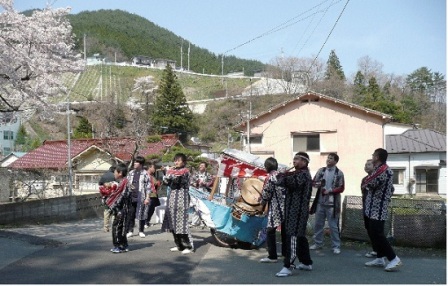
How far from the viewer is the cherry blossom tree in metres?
12.1

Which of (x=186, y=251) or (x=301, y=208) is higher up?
(x=301, y=208)

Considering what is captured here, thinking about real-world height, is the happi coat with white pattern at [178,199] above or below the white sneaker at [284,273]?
above

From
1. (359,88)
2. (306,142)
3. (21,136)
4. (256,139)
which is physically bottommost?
(306,142)

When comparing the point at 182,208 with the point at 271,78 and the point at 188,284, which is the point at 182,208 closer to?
the point at 188,284

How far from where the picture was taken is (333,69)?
58.2 metres

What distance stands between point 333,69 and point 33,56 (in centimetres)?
4976

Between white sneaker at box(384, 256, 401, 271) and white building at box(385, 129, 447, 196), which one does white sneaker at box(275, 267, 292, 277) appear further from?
white building at box(385, 129, 447, 196)

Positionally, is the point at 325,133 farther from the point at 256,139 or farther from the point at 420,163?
the point at 420,163

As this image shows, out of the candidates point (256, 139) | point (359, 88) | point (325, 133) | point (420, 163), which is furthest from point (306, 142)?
point (359, 88)

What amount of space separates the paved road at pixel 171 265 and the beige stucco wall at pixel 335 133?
65.2 ft

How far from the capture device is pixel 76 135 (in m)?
42.5

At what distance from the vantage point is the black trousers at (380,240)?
627 centimetres

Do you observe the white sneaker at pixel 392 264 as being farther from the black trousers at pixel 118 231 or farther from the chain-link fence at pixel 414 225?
the black trousers at pixel 118 231

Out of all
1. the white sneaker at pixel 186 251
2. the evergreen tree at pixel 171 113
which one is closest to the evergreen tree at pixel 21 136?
the evergreen tree at pixel 171 113
